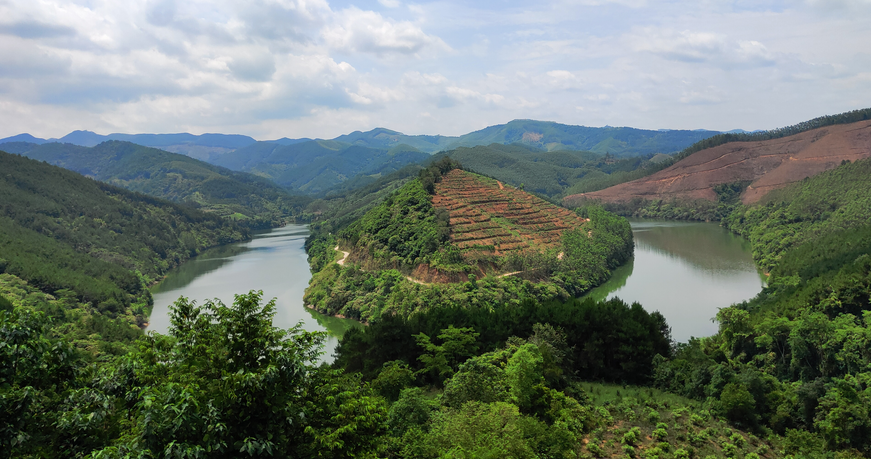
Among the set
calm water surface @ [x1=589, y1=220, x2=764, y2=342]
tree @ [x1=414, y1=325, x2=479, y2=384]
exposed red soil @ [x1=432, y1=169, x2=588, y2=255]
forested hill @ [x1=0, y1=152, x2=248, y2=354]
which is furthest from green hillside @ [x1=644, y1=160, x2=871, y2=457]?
forested hill @ [x1=0, y1=152, x2=248, y2=354]

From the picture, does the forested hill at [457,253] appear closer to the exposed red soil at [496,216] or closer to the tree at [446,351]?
the exposed red soil at [496,216]

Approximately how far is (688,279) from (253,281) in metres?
55.6

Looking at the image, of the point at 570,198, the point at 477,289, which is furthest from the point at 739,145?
the point at 477,289

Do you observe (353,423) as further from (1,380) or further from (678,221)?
(678,221)

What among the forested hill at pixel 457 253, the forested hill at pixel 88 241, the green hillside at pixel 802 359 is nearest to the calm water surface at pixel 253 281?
the forested hill at pixel 457 253

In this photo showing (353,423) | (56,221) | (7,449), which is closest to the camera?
(7,449)

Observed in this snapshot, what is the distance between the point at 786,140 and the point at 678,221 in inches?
1496

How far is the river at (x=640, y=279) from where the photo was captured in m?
46.3

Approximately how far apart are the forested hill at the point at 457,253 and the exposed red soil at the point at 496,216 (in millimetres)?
154

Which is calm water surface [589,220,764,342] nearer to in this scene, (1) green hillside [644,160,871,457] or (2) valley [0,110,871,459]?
(2) valley [0,110,871,459]

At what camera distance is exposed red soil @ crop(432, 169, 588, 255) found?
56031 millimetres

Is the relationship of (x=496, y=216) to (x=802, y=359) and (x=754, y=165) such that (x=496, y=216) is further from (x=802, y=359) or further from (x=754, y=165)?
(x=754, y=165)

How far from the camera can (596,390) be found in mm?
22594

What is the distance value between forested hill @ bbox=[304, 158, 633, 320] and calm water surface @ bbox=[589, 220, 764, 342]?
350 cm
